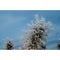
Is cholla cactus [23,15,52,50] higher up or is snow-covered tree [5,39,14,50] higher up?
cholla cactus [23,15,52,50]

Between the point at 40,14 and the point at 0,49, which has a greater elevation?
the point at 40,14

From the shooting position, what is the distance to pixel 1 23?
1883 mm

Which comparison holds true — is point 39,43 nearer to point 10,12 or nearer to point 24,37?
point 24,37

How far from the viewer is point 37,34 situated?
1847 mm

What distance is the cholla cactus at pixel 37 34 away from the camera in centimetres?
184

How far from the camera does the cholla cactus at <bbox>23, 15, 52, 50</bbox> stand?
6.04 feet

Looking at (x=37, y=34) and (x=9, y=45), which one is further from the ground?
(x=37, y=34)

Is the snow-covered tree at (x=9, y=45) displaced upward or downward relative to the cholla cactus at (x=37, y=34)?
downward

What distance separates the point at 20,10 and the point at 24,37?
393 millimetres
